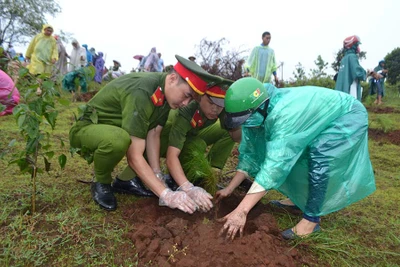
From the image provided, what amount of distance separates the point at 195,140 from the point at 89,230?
1.19m

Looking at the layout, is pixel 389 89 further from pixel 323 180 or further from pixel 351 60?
pixel 323 180

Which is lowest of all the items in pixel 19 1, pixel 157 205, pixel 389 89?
pixel 389 89

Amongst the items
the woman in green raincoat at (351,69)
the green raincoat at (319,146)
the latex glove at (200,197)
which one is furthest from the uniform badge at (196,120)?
the woman in green raincoat at (351,69)

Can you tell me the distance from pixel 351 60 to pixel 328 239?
3987 millimetres

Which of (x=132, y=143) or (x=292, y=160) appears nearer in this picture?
(x=292, y=160)

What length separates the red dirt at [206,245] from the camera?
167 cm

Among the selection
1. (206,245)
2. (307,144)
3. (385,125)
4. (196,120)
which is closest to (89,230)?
(206,245)

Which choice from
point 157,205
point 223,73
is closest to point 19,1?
point 223,73

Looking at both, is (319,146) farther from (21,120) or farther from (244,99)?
(21,120)

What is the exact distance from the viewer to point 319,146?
2.04m

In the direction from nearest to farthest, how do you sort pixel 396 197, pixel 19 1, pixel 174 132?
pixel 174 132 → pixel 396 197 → pixel 19 1

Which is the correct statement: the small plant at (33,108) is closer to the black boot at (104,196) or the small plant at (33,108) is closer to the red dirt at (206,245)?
the black boot at (104,196)

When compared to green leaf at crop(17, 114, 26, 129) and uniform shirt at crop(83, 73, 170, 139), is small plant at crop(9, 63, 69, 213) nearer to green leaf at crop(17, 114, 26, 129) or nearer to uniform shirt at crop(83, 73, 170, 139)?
green leaf at crop(17, 114, 26, 129)

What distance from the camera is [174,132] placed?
2543mm
